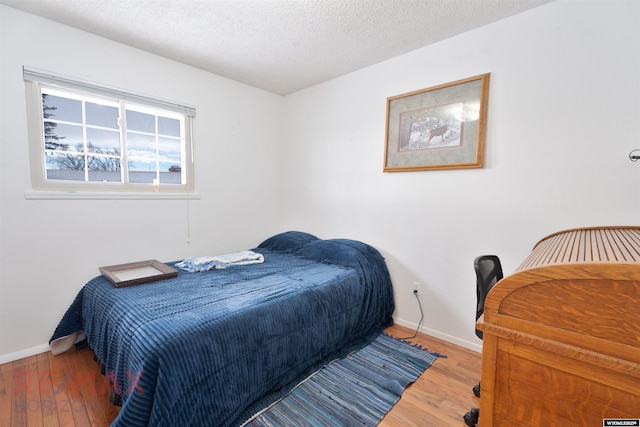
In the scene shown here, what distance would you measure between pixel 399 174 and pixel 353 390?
1832mm

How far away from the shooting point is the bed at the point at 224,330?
1259 mm

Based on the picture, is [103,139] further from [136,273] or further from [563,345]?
[563,345]

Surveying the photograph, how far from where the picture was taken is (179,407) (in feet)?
4.08

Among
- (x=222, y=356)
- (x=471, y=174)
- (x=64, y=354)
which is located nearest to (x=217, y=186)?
(x=64, y=354)

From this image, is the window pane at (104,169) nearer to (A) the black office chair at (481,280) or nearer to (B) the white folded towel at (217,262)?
(B) the white folded towel at (217,262)

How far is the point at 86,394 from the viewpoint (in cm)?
169

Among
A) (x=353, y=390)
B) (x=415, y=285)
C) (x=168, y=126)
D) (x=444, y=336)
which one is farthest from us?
(x=168, y=126)

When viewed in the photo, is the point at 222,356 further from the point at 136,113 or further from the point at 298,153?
the point at 298,153

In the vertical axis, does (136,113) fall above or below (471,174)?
above

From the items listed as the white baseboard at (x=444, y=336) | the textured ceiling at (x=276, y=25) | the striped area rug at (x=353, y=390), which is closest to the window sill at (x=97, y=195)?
the textured ceiling at (x=276, y=25)

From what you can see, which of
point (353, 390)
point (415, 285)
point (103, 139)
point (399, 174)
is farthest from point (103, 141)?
point (415, 285)

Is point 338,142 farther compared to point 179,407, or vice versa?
point 338,142

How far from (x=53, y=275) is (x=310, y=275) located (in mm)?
2021

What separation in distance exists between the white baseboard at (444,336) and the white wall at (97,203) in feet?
A: 6.59
